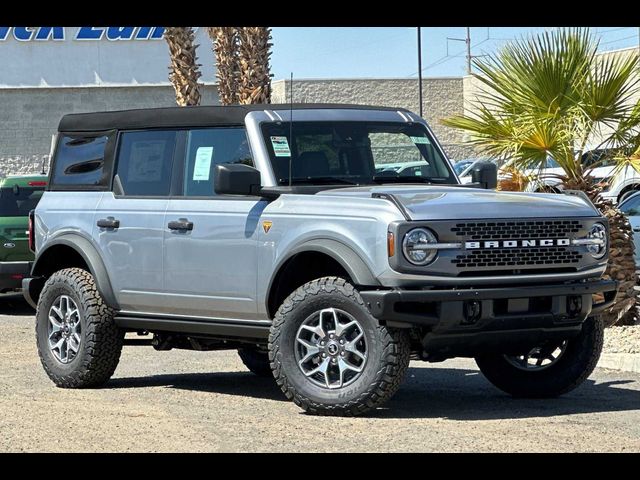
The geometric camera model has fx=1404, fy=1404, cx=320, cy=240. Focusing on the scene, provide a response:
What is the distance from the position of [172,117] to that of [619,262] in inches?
210

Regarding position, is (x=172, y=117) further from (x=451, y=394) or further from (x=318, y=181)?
(x=451, y=394)

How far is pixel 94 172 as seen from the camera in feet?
36.1

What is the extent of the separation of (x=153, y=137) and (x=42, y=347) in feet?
6.25

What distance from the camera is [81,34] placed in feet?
152

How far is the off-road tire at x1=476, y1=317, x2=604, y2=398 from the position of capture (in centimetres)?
969

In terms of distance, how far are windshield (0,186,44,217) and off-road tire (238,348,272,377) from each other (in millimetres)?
7351

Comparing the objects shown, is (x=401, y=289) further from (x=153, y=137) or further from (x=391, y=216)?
(x=153, y=137)

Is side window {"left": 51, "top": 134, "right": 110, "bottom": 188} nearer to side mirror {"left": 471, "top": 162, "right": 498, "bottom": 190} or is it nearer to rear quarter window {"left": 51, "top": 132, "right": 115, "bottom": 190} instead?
rear quarter window {"left": 51, "top": 132, "right": 115, "bottom": 190}

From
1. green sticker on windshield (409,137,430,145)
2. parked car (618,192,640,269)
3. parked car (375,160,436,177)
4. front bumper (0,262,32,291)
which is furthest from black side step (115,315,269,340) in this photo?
parked car (618,192,640,269)

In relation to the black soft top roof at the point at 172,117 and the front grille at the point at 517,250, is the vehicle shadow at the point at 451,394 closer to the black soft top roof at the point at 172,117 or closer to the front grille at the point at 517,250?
the front grille at the point at 517,250

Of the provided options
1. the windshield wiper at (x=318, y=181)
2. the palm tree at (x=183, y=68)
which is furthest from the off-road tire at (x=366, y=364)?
the palm tree at (x=183, y=68)

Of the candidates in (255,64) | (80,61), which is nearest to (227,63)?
(255,64)
